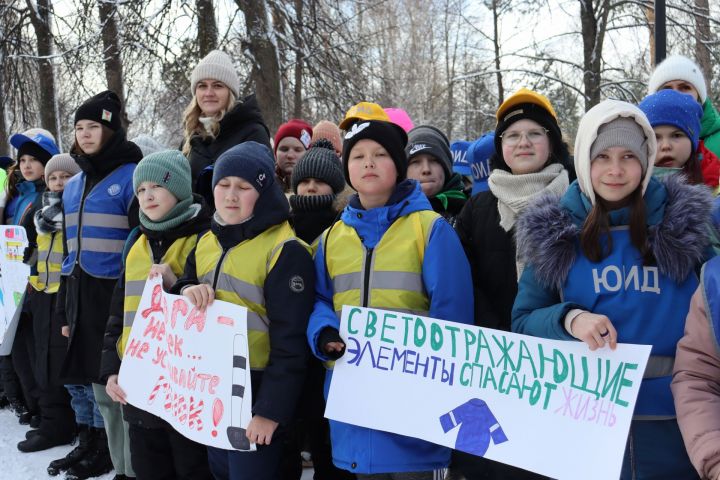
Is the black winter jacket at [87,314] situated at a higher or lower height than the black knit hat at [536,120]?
lower

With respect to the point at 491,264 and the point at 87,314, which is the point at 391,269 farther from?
the point at 87,314

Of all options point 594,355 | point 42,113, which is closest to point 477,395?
point 594,355

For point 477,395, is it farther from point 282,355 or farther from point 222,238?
point 222,238

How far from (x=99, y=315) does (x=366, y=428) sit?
2283 mm

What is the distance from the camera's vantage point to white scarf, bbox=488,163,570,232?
8.89 feet

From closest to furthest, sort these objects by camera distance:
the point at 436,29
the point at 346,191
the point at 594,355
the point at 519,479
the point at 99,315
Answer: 1. the point at 594,355
2. the point at 519,479
3. the point at 346,191
4. the point at 99,315
5. the point at 436,29

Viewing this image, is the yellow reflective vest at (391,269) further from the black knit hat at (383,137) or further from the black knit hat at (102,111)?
the black knit hat at (102,111)

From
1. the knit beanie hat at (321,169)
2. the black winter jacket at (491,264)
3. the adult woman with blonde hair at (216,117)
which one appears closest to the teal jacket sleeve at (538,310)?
the black winter jacket at (491,264)

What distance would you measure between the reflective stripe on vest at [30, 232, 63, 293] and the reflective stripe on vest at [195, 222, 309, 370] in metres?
2.33

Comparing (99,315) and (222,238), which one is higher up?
(222,238)

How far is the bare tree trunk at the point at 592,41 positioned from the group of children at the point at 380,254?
28.8ft

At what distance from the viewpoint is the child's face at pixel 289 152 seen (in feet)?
15.5

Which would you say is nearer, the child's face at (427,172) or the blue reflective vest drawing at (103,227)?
the child's face at (427,172)

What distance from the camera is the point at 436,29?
98.3ft
